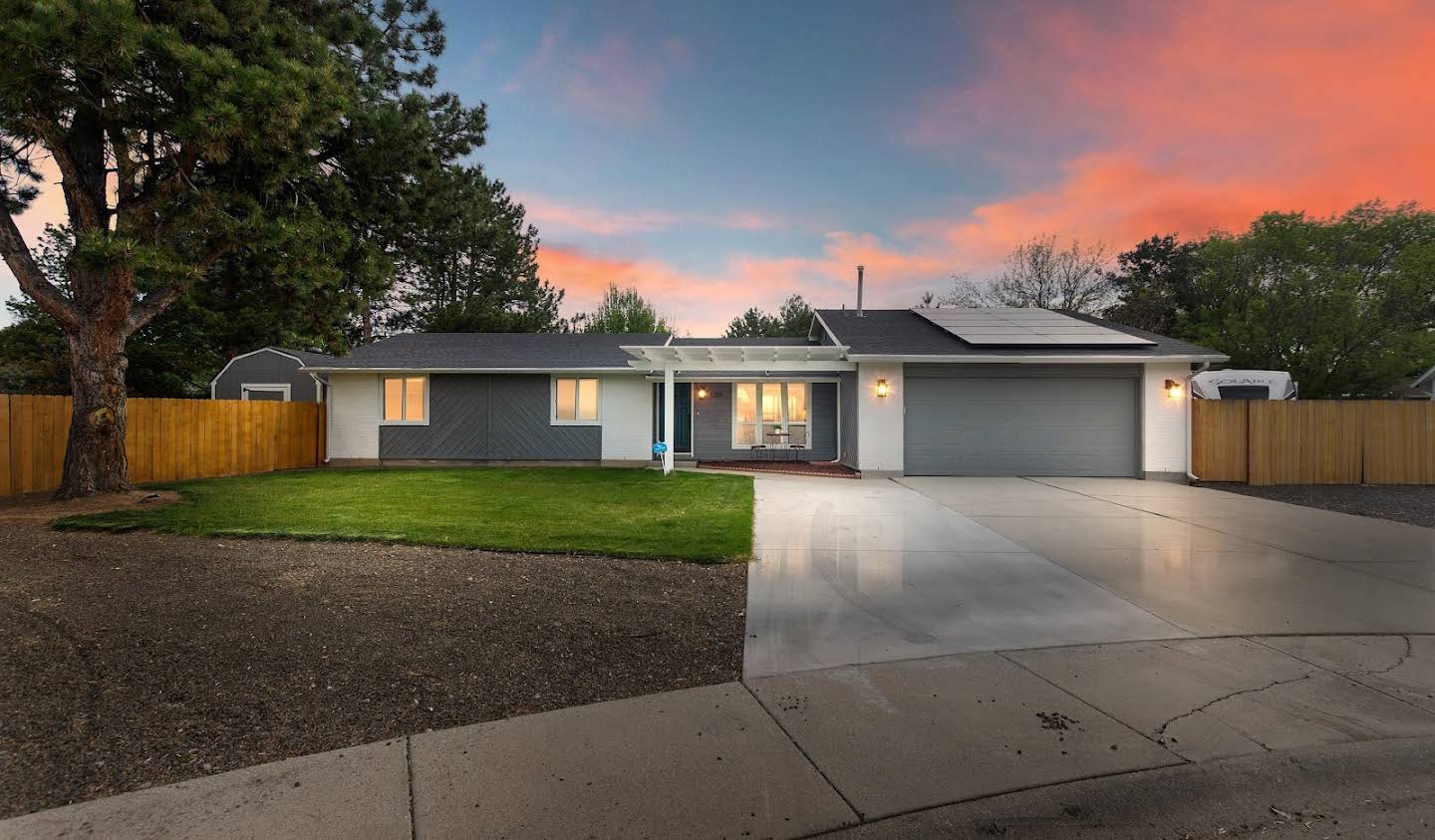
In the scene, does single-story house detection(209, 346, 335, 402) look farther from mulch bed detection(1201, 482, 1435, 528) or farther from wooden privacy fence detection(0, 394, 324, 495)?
mulch bed detection(1201, 482, 1435, 528)

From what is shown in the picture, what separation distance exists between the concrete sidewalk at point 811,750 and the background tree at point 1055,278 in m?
27.7

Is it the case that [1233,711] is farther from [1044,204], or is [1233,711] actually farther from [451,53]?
[1044,204]

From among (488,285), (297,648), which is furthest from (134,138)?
(488,285)

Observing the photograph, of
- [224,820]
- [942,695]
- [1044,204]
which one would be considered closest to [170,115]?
[224,820]

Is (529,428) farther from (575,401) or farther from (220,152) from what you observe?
(220,152)

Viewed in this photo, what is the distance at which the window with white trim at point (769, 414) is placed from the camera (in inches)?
599

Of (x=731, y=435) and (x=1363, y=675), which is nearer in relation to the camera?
(x=1363, y=675)

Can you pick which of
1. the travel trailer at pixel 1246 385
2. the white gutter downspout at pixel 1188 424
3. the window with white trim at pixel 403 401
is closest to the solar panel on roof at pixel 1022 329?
the white gutter downspout at pixel 1188 424

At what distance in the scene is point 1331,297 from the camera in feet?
59.6

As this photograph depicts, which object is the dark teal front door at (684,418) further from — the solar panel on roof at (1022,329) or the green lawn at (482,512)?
the solar panel on roof at (1022,329)

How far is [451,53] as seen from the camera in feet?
33.0

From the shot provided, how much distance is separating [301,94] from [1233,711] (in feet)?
32.7

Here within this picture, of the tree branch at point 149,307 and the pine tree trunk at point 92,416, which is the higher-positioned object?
the tree branch at point 149,307

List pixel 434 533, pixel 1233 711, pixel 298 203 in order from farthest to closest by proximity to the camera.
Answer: pixel 298 203 < pixel 434 533 < pixel 1233 711
